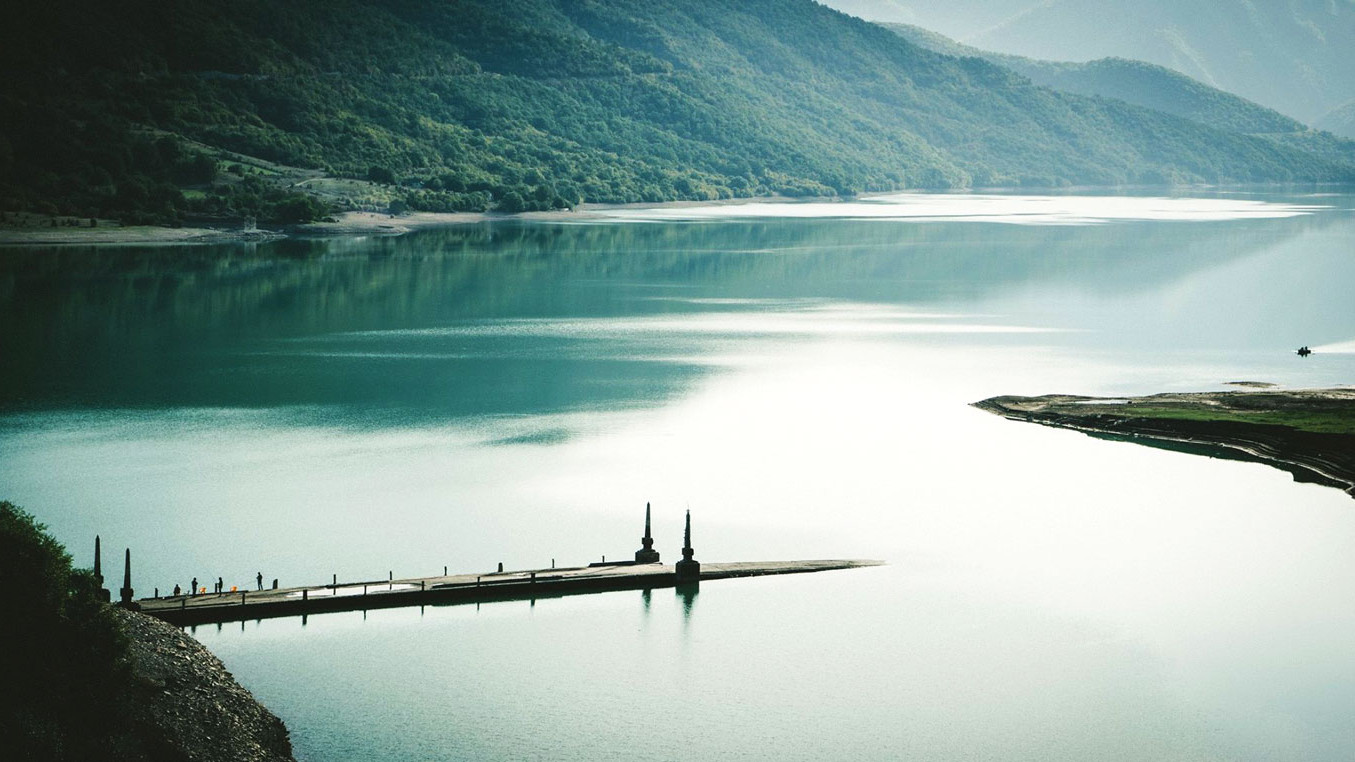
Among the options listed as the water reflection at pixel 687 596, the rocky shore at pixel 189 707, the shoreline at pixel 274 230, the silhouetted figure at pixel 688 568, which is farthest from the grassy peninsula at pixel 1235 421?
the shoreline at pixel 274 230

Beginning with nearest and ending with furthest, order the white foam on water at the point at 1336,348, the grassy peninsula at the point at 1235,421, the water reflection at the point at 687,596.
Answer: the water reflection at the point at 687,596 → the grassy peninsula at the point at 1235,421 → the white foam on water at the point at 1336,348

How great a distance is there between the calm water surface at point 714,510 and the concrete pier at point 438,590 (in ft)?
1.06

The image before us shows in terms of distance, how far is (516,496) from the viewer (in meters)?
35.6

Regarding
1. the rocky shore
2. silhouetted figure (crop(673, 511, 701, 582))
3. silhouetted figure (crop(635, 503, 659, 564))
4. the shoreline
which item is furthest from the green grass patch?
the shoreline

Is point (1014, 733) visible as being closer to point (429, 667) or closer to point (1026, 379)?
point (429, 667)

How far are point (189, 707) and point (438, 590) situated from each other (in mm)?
8325

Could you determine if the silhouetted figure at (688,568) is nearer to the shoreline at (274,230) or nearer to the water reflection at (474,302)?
the water reflection at (474,302)

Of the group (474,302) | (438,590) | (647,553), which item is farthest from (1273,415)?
(474,302)

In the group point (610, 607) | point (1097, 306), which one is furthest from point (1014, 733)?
point (1097, 306)

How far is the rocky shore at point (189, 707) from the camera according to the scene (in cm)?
1869

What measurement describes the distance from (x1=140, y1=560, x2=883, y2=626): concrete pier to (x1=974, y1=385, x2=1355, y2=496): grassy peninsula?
53.4ft

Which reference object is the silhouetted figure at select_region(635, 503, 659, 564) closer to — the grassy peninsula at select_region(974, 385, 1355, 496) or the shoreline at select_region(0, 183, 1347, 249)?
the grassy peninsula at select_region(974, 385, 1355, 496)

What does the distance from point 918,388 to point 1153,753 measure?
31.9 m

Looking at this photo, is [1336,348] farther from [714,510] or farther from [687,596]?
[687,596]
